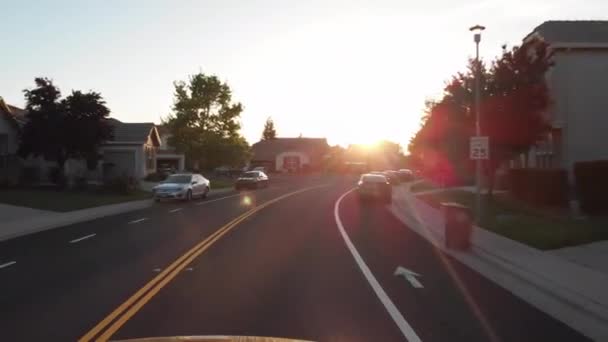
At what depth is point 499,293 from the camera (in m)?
9.64

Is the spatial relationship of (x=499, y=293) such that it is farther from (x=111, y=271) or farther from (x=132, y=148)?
(x=132, y=148)

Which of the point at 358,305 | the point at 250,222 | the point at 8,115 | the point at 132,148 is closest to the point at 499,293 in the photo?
the point at 358,305

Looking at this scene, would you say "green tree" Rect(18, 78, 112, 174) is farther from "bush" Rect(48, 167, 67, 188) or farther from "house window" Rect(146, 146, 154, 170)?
"house window" Rect(146, 146, 154, 170)

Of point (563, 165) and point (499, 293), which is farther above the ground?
point (563, 165)

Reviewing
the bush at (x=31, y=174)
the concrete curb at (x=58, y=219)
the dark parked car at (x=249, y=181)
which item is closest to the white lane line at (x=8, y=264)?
the concrete curb at (x=58, y=219)

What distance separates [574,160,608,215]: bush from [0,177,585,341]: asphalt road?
6.76 meters

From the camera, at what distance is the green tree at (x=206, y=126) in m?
69.0

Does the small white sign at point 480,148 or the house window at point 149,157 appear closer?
the small white sign at point 480,148

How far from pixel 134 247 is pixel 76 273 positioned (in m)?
3.68

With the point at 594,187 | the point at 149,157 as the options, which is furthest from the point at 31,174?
the point at 594,187

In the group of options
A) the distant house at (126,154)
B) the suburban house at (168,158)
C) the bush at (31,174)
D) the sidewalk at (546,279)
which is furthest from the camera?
the suburban house at (168,158)

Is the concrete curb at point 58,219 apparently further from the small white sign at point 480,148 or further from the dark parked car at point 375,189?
the small white sign at point 480,148

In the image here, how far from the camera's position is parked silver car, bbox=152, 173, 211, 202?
33.8m

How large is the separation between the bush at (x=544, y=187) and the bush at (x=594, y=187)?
5.85 ft
